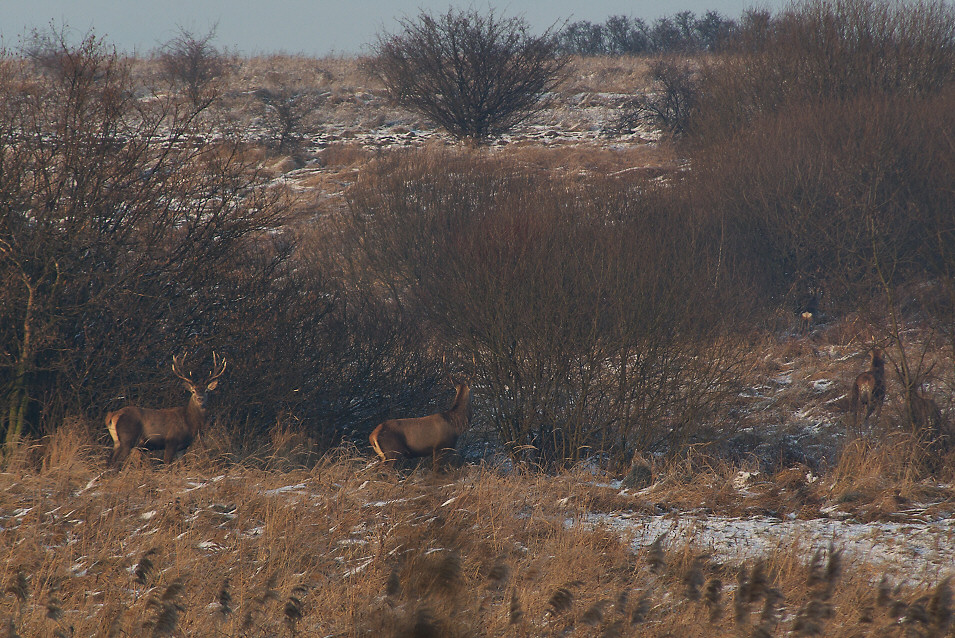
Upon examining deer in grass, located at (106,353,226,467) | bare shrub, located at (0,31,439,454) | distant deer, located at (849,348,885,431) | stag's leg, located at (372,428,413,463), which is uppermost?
bare shrub, located at (0,31,439,454)

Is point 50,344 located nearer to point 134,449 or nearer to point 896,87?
point 134,449

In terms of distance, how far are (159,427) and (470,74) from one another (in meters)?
23.7

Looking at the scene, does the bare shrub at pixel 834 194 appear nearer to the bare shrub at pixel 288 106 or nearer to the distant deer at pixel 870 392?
the distant deer at pixel 870 392

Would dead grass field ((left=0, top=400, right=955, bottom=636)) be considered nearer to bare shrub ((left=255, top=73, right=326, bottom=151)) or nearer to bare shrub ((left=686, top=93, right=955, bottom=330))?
bare shrub ((left=686, top=93, right=955, bottom=330))

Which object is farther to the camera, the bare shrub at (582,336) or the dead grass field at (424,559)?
the bare shrub at (582,336)

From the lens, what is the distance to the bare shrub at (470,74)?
29.0 metres

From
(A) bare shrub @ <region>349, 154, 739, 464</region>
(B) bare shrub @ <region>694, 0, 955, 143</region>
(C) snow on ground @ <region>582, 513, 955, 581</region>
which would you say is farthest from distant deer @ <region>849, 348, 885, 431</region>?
(B) bare shrub @ <region>694, 0, 955, 143</region>

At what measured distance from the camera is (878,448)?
320 inches

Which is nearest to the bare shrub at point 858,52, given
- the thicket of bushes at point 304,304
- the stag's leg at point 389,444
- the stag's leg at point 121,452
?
the thicket of bushes at point 304,304

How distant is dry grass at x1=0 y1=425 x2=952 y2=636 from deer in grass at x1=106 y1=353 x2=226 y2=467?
56cm

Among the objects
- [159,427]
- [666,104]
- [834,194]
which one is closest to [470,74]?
[666,104]

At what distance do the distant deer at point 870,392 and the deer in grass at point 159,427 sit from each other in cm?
868

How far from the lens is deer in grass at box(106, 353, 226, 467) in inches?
297

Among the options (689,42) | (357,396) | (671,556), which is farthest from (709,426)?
(689,42)
